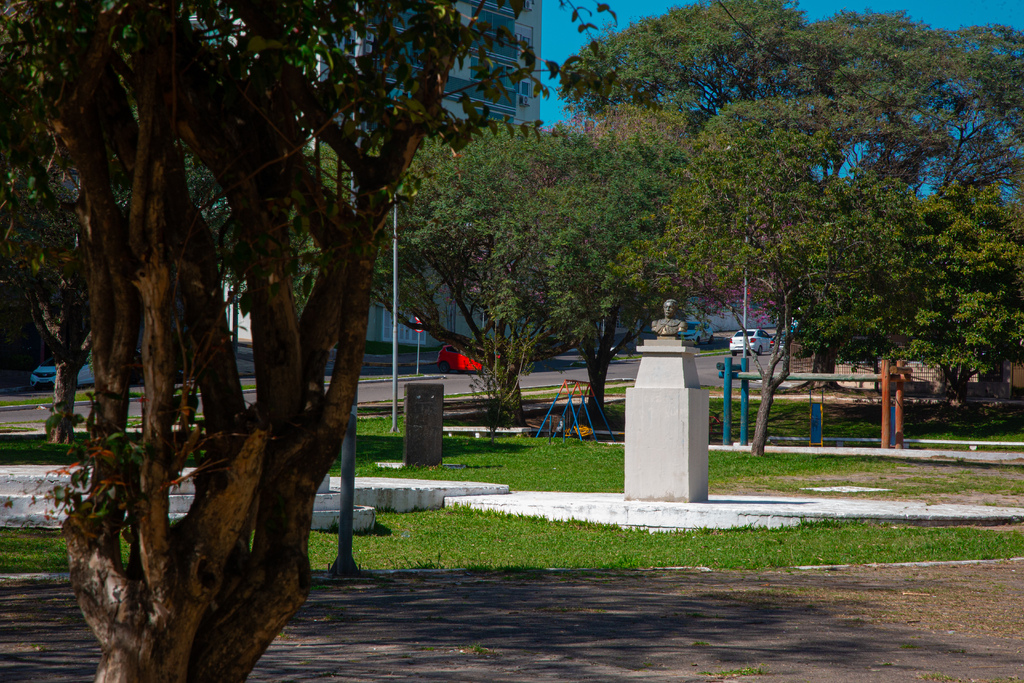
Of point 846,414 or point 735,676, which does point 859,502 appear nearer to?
point 735,676

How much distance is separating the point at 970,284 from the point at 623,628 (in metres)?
27.0

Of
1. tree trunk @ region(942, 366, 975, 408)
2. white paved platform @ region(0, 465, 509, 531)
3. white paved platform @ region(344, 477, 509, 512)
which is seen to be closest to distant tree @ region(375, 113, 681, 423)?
white paved platform @ region(344, 477, 509, 512)

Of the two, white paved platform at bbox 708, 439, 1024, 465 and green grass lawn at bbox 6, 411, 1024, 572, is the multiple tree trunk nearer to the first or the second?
green grass lawn at bbox 6, 411, 1024, 572

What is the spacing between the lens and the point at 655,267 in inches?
923

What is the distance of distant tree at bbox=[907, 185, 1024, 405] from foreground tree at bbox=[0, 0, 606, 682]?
2783 centimetres

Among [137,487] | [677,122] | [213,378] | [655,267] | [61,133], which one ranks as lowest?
[137,487]

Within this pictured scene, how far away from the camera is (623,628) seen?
677cm

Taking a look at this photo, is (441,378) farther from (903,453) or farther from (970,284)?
Answer: (903,453)

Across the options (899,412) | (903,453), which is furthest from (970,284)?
(903,453)

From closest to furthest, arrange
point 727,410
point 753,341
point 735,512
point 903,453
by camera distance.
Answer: point 735,512 < point 903,453 < point 727,410 < point 753,341

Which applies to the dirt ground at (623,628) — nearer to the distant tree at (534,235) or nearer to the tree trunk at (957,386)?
the distant tree at (534,235)

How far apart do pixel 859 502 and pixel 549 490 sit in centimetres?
476

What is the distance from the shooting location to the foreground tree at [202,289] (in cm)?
322

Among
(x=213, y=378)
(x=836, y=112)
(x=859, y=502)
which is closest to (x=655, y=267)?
(x=859, y=502)
